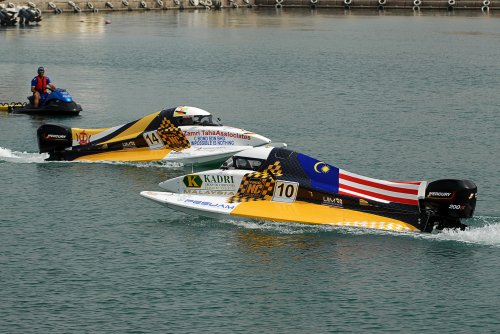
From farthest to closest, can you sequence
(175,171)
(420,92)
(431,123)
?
(420,92) < (431,123) < (175,171)

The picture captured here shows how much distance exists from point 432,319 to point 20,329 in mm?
11725

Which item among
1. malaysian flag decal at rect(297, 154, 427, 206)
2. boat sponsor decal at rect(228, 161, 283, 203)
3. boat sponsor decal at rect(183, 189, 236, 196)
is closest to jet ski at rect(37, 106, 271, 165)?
boat sponsor decal at rect(183, 189, 236, 196)

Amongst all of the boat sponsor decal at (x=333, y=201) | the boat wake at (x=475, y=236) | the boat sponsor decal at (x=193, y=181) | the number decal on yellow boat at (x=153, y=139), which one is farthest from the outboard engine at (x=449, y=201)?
the number decal on yellow boat at (x=153, y=139)

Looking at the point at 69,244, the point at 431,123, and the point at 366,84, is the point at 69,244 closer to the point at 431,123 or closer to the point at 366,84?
the point at 431,123

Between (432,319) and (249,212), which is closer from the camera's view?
(432,319)

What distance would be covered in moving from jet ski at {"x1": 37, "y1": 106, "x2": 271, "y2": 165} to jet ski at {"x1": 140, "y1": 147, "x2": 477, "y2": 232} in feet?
26.2

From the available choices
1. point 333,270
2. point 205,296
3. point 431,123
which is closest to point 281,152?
point 333,270

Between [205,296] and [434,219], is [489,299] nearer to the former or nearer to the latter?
[434,219]

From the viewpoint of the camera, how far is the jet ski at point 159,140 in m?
44.3

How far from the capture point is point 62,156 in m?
46.0

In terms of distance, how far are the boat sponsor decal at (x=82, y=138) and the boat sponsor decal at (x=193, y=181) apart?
1129cm

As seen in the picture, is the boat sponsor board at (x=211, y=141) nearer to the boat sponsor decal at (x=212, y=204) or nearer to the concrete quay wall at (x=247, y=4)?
the boat sponsor decal at (x=212, y=204)

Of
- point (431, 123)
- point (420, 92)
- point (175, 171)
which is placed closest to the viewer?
point (175, 171)

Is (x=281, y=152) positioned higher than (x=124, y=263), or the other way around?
(x=281, y=152)
